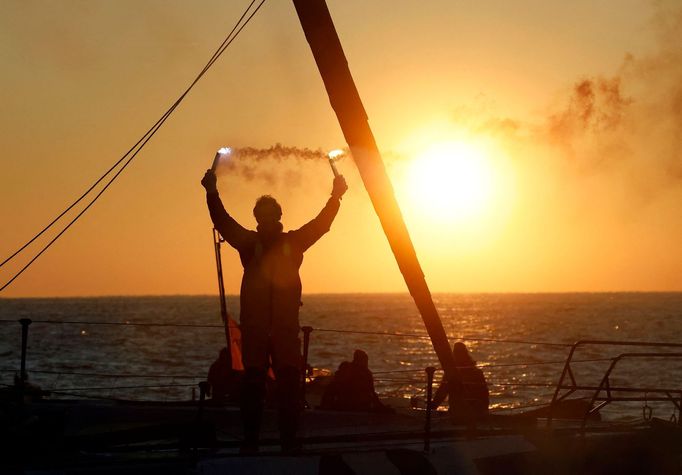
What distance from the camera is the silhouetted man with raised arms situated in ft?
32.0

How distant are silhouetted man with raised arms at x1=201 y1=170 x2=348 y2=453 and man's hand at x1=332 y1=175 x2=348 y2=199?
133mm

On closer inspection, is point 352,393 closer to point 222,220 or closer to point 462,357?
point 462,357

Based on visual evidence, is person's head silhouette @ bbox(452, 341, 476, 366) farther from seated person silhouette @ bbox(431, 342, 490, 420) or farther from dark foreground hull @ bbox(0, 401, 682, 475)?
dark foreground hull @ bbox(0, 401, 682, 475)

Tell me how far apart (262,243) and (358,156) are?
2.68 m

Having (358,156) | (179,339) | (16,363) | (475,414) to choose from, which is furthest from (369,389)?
(179,339)

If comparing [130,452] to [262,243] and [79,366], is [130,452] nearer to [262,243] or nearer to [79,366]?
[262,243]

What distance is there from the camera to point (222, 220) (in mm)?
10164

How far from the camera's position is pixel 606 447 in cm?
1103

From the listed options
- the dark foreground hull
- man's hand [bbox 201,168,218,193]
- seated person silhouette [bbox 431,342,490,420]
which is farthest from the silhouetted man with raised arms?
seated person silhouette [bbox 431,342,490,420]

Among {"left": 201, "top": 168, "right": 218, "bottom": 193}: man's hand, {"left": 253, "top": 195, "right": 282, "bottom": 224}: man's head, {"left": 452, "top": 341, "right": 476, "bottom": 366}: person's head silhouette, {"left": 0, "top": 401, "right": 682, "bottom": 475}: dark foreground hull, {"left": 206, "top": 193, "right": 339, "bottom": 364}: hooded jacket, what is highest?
{"left": 201, "top": 168, "right": 218, "bottom": 193}: man's hand

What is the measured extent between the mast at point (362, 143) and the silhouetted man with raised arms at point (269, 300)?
2.22 m

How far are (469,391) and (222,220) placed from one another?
4.79 meters

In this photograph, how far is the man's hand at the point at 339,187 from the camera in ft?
34.2

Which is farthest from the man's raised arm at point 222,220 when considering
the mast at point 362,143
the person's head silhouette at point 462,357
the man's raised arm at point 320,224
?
the person's head silhouette at point 462,357
